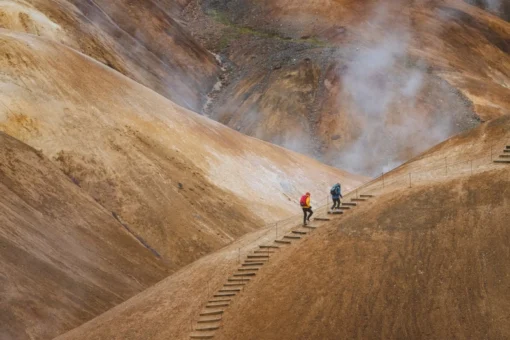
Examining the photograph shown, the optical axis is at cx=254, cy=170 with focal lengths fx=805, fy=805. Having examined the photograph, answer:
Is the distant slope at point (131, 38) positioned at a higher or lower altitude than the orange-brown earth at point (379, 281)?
higher

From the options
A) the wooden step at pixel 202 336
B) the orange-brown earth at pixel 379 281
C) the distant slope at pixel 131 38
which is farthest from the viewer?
the distant slope at pixel 131 38

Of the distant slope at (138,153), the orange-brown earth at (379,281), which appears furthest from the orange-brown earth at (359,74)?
the orange-brown earth at (379,281)

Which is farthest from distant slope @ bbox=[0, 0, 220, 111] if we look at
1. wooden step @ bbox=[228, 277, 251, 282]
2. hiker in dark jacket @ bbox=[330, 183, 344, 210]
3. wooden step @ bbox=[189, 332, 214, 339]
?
wooden step @ bbox=[189, 332, 214, 339]

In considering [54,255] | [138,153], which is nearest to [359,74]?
[138,153]

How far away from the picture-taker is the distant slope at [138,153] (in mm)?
44844

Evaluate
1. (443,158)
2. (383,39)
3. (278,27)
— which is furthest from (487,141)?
(278,27)

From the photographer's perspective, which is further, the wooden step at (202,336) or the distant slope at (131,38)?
the distant slope at (131,38)

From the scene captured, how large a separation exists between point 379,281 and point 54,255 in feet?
55.8

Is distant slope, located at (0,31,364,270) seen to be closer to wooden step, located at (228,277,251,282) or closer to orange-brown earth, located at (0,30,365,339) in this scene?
orange-brown earth, located at (0,30,365,339)

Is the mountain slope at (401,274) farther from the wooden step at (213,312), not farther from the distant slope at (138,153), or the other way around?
the distant slope at (138,153)

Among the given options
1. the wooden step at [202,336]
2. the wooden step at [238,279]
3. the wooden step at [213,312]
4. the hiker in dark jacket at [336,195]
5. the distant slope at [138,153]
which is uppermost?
the distant slope at [138,153]

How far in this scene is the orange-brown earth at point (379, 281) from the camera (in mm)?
22375

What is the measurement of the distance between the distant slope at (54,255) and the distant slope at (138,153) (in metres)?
2.70

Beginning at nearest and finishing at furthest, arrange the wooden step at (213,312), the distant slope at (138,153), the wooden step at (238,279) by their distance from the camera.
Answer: the wooden step at (213,312) → the wooden step at (238,279) → the distant slope at (138,153)
